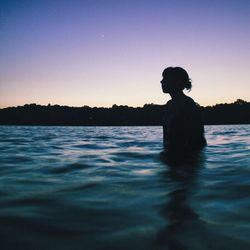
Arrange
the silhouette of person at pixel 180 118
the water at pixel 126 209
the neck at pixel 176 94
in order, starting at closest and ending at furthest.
Answer: 1. the water at pixel 126 209
2. the silhouette of person at pixel 180 118
3. the neck at pixel 176 94

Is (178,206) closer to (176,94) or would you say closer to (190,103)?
(190,103)

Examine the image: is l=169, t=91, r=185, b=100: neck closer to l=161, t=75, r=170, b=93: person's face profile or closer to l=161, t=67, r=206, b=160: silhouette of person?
l=161, t=67, r=206, b=160: silhouette of person

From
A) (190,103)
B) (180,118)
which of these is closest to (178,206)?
(180,118)

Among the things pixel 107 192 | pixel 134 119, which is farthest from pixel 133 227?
pixel 134 119

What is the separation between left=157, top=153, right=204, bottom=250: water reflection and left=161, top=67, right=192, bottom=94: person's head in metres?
2.42

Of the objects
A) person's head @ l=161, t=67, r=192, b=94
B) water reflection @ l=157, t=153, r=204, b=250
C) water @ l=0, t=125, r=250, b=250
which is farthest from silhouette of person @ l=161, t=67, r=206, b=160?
water @ l=0, t=125, r=250, b=250

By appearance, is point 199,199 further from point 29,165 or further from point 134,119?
point 134,119

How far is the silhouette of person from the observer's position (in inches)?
250

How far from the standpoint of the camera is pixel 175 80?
6.68 meters

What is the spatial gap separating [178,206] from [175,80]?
4.51 metres

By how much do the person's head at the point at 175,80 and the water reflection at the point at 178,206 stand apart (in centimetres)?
242

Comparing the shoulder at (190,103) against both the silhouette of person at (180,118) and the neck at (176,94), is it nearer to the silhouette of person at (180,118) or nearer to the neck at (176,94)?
the silhouette of person at (180,118)

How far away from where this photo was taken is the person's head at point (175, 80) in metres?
6.69

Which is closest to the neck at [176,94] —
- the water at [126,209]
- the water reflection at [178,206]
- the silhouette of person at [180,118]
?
the silhouette of person at [180,118]
